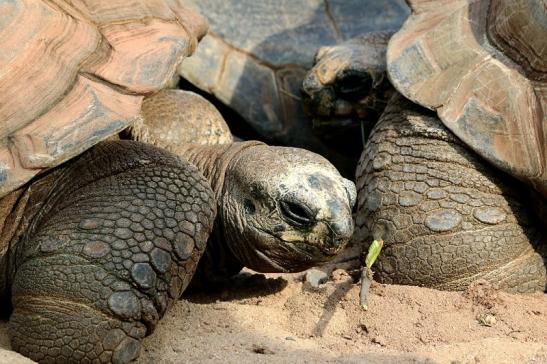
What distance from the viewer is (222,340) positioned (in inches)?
132

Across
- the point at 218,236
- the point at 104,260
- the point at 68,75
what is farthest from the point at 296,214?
the point at 68,75

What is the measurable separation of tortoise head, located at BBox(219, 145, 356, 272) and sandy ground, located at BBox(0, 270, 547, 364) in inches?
8.0

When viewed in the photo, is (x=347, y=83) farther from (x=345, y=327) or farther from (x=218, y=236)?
(x=345, y=327)

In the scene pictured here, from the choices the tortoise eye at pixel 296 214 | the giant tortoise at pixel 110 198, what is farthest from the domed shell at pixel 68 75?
the tortoise eye at pixel 296 214

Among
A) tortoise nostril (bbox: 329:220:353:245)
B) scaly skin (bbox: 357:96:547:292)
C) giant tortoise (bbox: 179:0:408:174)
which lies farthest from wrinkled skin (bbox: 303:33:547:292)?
giant tortoise (bbox: 179:0:408:174)

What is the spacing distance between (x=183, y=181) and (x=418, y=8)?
5.54 feet

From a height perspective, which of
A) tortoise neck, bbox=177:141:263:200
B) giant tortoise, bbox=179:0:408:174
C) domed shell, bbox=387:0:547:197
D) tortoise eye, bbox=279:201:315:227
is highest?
domed shell, bbox=387:0:547:197

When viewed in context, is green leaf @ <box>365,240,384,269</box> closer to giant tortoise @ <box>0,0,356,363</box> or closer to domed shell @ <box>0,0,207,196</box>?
giant tortoise @ <box>0,0,356,363</box>

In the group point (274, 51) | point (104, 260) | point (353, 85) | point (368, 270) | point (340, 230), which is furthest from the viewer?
point (274, 51)

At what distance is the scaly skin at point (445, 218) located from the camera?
3891 mm

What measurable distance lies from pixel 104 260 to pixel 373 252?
1.28 meters

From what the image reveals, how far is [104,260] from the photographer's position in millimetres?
3033

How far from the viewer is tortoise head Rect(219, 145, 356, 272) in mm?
3504

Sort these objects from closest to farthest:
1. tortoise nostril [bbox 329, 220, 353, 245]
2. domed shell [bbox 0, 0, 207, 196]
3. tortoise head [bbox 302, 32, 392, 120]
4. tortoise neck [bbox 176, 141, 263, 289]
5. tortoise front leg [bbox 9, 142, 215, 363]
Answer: tortoise front leg [bbox 9, 142, 215, 363], domed shell [bbox 0, 0, 207, 196], tortoise nostril [bbox 329, 220, 353, 245], tortoise neck [bbox 176, 141, 263, 289], tortoise head [bbox 302, 32, 392, 120]
